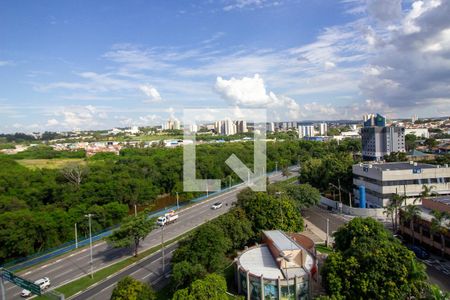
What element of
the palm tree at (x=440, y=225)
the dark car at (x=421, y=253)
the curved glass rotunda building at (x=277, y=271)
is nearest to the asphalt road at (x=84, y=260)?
the curved glass rotunda building at (x=277, y=271)

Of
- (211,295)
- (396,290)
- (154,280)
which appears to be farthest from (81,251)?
(396,290)

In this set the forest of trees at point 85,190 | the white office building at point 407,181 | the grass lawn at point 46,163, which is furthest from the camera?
the grass lawn at point 46,163

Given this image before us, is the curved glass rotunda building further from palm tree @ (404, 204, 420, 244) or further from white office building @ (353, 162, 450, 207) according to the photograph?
white office building @ (353, 162, 450, 207)

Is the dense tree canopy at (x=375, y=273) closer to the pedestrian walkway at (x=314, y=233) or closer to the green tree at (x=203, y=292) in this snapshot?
the green tree at (x=203, y=292)

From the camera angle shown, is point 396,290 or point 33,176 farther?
point 33,176

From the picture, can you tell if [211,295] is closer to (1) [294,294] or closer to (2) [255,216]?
(1) [294,294]

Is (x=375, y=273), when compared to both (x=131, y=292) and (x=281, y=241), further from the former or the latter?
(x=131, y=292)

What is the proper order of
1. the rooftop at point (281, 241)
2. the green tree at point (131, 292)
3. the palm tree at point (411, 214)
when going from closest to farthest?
the green tree at point (131, 292) → the rooftop at point (281, 241) → the palm tree at point (411, 214)

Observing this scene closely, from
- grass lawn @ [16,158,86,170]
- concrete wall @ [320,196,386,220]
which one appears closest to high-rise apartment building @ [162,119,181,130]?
grass lawn @ [16,158,86,170]
